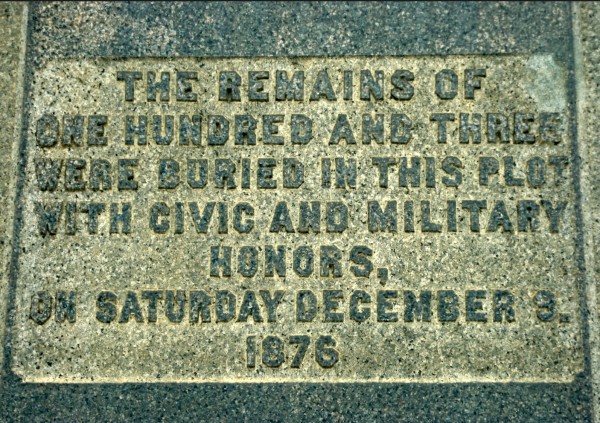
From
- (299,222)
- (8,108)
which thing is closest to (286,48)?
(299,222)

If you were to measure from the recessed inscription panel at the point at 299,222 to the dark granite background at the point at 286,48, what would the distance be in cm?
6

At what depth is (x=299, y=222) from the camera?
368 centimetres

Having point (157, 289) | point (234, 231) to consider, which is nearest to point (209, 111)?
point (234, 231)

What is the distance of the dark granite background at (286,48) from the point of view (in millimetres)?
3533

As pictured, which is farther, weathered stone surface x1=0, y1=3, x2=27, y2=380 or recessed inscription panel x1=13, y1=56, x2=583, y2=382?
weathered stone surface x1=0, y1=3, x2=27, y2=380

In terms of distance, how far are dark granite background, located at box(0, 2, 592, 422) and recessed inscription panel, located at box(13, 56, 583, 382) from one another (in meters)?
0.06

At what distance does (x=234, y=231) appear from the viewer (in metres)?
3.68

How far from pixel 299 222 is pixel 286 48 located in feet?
2.92

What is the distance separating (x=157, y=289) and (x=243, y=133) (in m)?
0.87

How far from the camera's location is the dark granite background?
353cm

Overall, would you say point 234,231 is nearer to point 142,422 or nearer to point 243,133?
point 243,133

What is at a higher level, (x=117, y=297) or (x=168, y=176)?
(x=168, y=176)

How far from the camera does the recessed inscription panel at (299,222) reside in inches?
141

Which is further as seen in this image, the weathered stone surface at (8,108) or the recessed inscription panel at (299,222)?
the weathered stone surface at (8,108)
